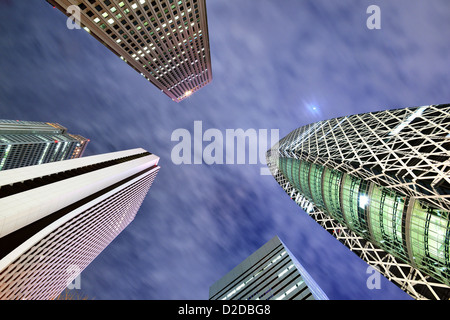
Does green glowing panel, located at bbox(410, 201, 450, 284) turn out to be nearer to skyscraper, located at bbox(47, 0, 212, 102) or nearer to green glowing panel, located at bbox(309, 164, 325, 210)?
green glowing panel, located at bbox(309, 164, 325, 210)

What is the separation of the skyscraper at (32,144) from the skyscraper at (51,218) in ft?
333

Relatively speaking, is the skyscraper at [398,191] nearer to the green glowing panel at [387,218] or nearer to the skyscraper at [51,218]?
the green glowing panel at [387,218]

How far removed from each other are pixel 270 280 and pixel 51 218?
62200 millimetres

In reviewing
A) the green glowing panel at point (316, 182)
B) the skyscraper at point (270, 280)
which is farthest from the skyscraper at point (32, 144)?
the green glowing panel at point (316, 182)

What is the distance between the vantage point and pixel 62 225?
52.5m

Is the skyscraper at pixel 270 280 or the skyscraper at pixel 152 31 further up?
the skyscraper at pixel 152 31

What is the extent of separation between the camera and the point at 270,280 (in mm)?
60781

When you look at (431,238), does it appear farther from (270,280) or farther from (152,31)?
(152,31)

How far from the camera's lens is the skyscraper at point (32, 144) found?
133125 mm

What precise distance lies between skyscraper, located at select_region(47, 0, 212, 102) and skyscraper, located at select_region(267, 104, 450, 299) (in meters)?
58.7

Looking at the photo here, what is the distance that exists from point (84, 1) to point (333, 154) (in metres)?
69.6

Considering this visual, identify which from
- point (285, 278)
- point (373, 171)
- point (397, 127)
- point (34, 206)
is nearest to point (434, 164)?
point (373, 171)

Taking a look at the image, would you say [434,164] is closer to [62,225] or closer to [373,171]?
[373,171]
